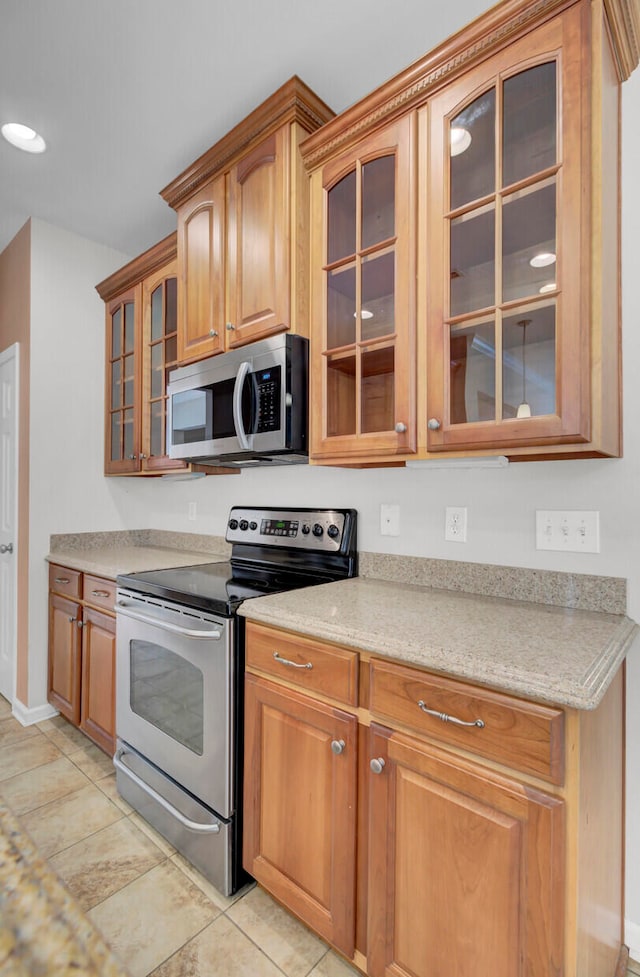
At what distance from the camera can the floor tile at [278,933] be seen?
51.8 inches

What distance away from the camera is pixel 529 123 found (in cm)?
122

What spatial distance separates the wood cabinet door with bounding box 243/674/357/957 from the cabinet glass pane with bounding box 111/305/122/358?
2.23 meters

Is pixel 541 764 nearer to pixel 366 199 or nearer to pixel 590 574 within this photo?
pixel 590 574

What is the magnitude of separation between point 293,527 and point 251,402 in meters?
0.56

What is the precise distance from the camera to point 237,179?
1.93 meters

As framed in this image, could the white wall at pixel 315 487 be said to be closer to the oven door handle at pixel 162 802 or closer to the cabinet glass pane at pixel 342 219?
the cabinet glass pane at pixel 342 219

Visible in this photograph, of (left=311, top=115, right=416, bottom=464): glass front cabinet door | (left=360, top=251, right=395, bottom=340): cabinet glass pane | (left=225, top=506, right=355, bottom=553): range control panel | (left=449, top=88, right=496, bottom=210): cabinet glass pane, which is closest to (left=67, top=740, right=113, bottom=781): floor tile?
(left=225, top=506, right=355, bottom=553): range control panel

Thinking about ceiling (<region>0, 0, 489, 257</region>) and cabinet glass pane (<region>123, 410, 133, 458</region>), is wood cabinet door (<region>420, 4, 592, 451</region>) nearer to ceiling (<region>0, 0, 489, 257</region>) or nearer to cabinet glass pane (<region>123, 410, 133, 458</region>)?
ceiling (<region>0, 0, 489, 257</region>)

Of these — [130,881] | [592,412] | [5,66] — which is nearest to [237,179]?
[5,66]

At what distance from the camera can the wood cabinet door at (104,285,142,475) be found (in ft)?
8.87

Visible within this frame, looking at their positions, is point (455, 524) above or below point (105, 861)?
above

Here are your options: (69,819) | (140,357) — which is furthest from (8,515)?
(69,819)

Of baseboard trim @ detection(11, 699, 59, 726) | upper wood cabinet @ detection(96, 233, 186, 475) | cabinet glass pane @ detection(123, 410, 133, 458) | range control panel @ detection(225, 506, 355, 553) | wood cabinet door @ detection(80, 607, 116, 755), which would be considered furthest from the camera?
cabinet glass pane @ detection(123, 410, 133, 458)

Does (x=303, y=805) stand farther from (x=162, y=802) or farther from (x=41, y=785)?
(x=41, y=785)
